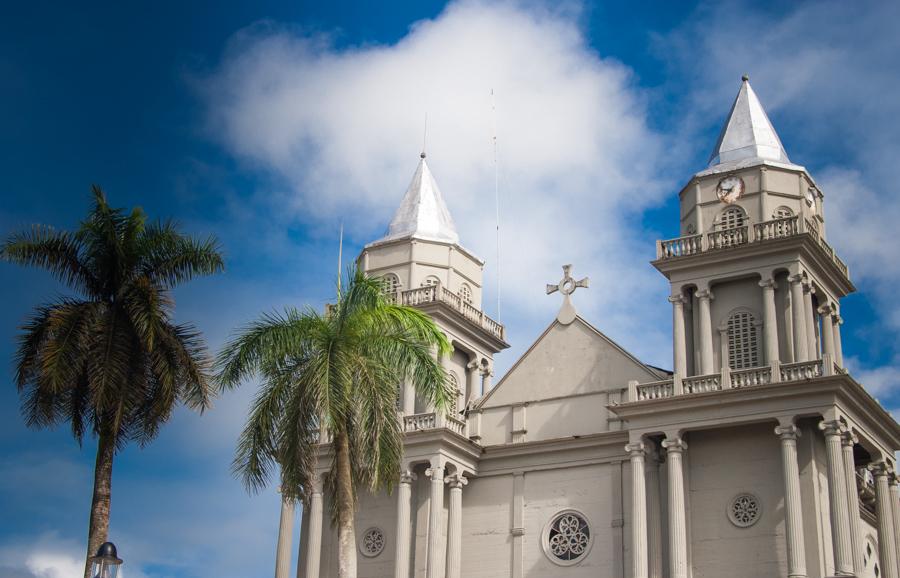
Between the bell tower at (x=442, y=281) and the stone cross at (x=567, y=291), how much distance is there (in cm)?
398

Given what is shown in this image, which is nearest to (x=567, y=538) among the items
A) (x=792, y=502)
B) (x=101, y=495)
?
(x=792, y=502)

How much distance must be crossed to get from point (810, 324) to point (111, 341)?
21.8 m

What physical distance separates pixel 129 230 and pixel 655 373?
19.4 metres

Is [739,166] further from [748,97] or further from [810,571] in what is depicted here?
[810,571]

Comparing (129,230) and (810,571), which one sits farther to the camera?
(810,571)

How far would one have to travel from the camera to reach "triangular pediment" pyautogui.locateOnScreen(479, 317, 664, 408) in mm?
40781

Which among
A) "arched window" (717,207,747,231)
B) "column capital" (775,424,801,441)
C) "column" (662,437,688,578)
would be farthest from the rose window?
"arched window" (717,207,747,231)

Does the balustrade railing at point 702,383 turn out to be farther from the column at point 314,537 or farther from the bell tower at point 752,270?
the column at point 314,537

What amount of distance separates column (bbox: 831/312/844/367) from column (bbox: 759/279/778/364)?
9.05 feet

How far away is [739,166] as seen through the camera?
3991 cm

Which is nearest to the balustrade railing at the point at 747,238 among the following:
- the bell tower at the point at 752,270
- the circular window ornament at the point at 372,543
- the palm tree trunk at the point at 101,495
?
the bell tower at the point at 752,270

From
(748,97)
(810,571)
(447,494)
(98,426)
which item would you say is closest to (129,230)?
(98,426)

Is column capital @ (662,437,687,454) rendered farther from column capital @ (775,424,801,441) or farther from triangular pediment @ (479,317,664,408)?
triangular pediment @ (479,317,664,408)

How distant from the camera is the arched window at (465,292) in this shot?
46.5 m
